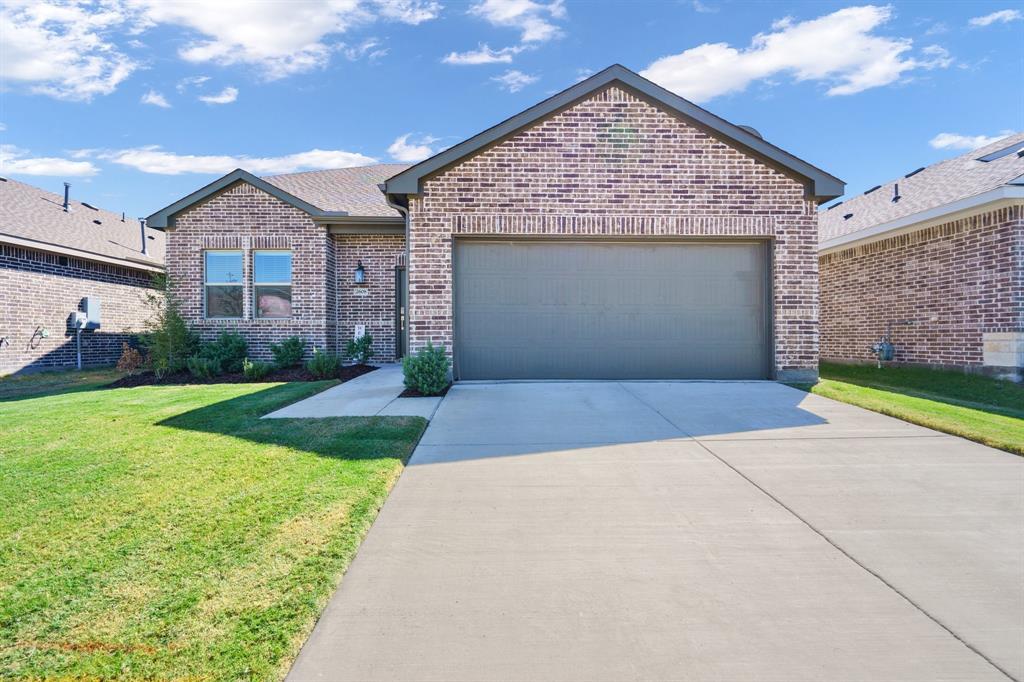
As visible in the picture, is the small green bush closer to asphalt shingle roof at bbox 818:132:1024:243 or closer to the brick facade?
the brick facade

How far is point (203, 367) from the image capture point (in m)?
11.1

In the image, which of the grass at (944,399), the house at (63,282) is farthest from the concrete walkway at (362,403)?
the house at (63,282)

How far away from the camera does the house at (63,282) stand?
1264cm

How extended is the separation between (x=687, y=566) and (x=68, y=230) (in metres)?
18.0

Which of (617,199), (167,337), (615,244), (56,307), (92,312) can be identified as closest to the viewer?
(617,199)

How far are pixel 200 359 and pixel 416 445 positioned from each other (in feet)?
26.6

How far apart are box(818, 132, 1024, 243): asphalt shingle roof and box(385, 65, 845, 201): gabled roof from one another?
12.5ft

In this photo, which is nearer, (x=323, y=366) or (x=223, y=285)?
(x=323, y=366)

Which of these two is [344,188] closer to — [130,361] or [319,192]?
[319,192]

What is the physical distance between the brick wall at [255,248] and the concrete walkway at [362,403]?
368cm

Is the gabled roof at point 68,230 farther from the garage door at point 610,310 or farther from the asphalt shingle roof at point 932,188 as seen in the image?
the asphalt shingle roof at point 932,188

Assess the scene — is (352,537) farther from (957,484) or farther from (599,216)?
(599,216)

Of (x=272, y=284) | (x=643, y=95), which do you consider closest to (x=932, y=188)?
(x=643, y=95)

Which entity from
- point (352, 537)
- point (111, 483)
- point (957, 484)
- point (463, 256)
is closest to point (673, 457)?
point (957, 484)
